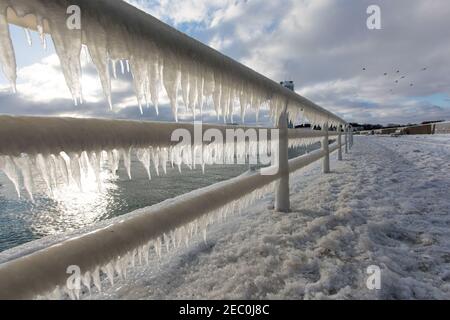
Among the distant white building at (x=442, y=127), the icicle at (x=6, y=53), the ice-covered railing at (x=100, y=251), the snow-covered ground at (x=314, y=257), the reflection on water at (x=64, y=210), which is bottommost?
the reflection on water at (x=64, y=210)

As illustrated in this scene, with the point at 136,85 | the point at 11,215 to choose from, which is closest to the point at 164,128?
the point at 136,85

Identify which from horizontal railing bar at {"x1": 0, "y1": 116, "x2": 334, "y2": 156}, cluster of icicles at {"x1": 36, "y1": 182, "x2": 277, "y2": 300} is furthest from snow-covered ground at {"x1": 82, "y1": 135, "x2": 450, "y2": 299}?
horizontal railing bar at {"x1": 0, "y1": 116, "x2": 334, "y2": 156}

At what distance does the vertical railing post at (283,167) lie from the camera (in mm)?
2156

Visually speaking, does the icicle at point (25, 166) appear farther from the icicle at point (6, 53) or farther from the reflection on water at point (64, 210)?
the reflection on water at point (64, 210)

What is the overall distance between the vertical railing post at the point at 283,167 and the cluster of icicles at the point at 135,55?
1.03m

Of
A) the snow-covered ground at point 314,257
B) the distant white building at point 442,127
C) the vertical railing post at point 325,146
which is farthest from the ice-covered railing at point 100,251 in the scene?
the distant white building at point 442,127

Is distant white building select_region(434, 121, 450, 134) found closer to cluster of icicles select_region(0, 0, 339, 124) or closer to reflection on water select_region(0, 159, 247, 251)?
reflection on water select_region(0, 159, 247, 251)

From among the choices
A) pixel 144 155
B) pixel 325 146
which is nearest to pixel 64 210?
pixel 144 155

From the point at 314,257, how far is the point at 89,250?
1.16m

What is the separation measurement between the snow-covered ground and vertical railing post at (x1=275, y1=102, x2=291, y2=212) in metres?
0.10

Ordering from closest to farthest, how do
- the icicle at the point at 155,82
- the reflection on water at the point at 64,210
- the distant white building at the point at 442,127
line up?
the icicle at the point at 155,82
the reflection on water at the point at 64,210
the distant white building at the point at 442,127

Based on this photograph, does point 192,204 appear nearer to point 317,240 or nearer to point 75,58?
point 75,58

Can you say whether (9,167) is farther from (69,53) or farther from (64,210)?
(64,210)

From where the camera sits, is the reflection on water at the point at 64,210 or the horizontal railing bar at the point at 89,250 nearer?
the horizontal railing bar at the point at 89,250
